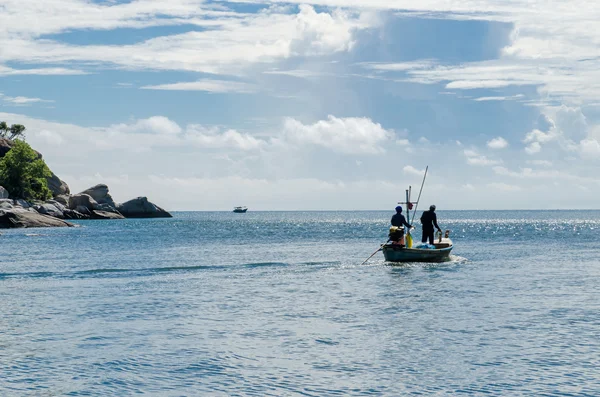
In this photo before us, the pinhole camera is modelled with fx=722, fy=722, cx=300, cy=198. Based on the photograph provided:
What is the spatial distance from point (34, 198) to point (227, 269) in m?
110

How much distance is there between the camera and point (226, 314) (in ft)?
81.3

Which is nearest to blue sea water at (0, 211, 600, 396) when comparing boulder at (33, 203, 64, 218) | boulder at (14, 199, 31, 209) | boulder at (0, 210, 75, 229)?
boulder at (0, 210, 75, 229)

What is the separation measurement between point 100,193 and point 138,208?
13.7 m

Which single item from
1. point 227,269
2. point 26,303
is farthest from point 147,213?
point 26,303

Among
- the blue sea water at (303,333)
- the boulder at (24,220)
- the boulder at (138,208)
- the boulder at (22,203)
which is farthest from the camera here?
the boulder at (138,208)

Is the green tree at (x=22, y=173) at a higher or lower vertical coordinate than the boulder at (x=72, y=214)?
higher

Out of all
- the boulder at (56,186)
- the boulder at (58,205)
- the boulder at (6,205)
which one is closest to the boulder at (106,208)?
the boulder at (56,186)

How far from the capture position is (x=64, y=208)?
145375mm

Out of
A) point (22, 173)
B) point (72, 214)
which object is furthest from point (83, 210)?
point (22, 173)

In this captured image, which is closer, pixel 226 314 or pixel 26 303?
pixel 226 314

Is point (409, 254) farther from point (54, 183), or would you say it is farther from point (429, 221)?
point (54, 183)

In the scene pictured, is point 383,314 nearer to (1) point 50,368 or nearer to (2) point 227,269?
(1) point 50,368

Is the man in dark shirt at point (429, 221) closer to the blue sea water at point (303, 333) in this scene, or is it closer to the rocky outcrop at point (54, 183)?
the blue sea water at point (303, 333)

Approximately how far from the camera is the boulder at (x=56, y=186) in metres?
161
